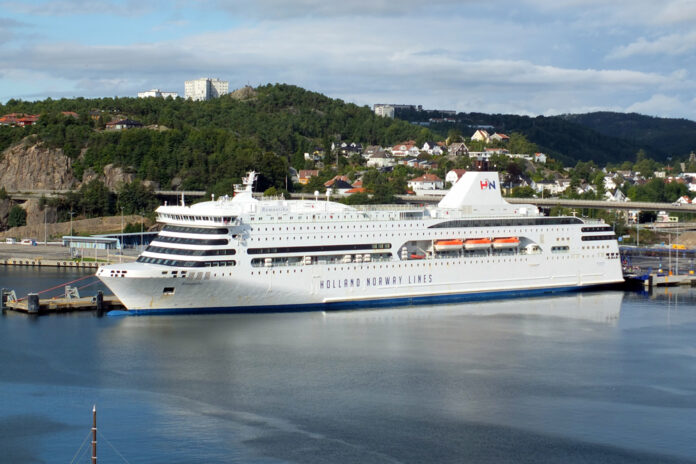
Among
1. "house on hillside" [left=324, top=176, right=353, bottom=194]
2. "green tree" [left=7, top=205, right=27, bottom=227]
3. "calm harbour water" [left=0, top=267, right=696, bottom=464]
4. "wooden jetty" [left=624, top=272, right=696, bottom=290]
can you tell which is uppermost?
"house on hillside" [left=324, top=176, right=353, bottom=194]

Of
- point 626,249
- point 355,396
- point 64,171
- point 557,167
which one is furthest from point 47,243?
point 557,167

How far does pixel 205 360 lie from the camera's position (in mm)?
31250

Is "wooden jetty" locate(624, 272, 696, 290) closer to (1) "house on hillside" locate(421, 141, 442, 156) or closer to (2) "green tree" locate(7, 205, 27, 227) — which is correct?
(2) "green tree" locate(7, 205, 27, 227)

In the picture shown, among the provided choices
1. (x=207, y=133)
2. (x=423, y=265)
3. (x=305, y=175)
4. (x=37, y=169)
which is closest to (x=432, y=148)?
(x=305, y=175)

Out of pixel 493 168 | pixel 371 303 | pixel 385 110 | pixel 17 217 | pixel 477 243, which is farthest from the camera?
pixel 385 110

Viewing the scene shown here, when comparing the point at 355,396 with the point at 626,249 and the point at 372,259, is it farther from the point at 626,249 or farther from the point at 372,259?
the point at 626,249

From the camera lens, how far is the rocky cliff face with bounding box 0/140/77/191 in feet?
309

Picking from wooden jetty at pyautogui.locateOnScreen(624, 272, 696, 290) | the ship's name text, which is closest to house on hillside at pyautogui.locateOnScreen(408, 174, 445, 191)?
wooden jetty at pyautogui.locateOnScreen(624, 272, 696, 290)

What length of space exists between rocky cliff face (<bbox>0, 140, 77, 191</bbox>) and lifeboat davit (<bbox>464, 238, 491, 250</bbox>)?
60324 mm

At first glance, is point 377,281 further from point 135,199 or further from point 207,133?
point 207,133

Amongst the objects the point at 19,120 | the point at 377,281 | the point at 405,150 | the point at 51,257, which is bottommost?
the point at 377,281

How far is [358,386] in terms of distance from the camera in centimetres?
2836

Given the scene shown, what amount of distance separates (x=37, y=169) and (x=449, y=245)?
63339 millimetres

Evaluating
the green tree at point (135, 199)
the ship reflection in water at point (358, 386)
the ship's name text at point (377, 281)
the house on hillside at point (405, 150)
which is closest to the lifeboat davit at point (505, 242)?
the ship's name text at point (377, 281)
